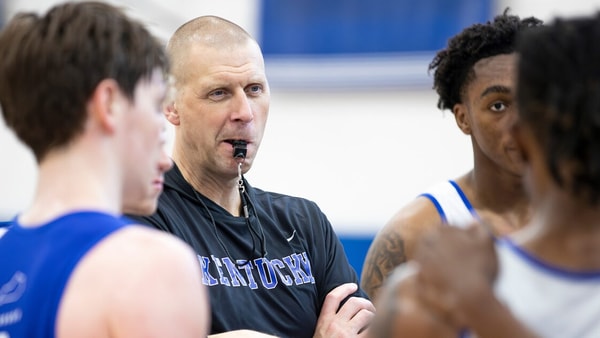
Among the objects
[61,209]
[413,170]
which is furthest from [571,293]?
[413,170]

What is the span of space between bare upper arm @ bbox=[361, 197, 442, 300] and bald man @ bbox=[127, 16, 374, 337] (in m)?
0.19

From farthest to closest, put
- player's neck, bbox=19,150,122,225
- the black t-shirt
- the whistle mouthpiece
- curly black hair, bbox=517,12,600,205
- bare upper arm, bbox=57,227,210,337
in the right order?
the whistle mouthpiece, the black t-shirt, player's neck, bbox=19,150,122,225, bare upper arm, bbox=57,227,210,337, curly black hair, bbox=517,12,600,205

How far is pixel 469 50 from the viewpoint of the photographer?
10.3 ft

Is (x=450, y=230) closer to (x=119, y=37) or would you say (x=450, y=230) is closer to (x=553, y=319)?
(x=553, y=319)

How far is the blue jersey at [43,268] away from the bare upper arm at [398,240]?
1.56 m

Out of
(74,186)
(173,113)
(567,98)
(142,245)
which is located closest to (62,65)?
(74,186)

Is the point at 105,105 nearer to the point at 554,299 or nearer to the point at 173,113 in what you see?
the point at 554,299

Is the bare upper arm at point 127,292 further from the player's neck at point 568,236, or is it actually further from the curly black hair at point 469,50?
the curly black hair at point 469,50

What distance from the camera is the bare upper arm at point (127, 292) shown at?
4.96ft

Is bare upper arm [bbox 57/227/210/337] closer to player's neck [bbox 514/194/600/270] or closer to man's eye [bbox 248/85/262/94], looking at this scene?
player's neck [bbox 514/194/600/270]

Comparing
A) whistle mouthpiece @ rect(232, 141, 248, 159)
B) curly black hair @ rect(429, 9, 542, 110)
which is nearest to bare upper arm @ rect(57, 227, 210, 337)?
whistle mouthpiece @ rect(232, 141, 248, 159)

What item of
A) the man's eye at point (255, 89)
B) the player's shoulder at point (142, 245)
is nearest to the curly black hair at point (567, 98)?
the player's shoulder at point (142, 245)

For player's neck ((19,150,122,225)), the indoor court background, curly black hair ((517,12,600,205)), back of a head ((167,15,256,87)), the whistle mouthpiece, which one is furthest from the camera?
the indoor court background

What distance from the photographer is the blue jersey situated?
5.03ft
